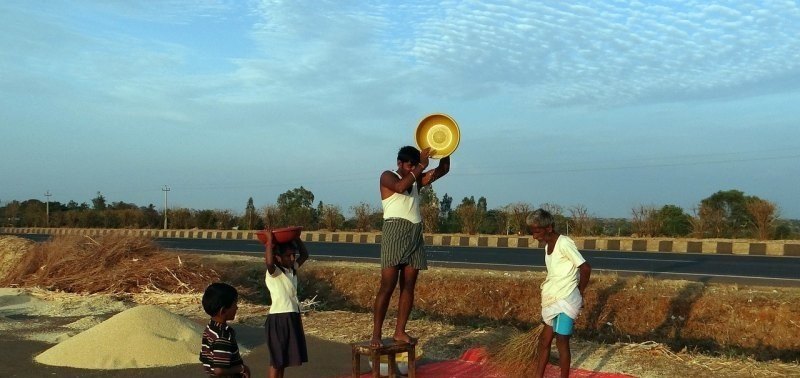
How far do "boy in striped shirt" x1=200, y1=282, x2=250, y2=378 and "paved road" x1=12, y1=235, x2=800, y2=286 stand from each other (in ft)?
33.5

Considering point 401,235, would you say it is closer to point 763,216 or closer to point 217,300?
point 217,300

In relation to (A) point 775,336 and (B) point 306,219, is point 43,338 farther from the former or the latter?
(B) point 306,219

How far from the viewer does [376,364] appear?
5.50m

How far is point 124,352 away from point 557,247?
381 cm

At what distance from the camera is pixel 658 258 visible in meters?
18.1

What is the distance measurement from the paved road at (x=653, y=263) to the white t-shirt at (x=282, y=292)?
9.45m

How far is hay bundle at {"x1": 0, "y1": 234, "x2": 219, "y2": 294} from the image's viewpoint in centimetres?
1223

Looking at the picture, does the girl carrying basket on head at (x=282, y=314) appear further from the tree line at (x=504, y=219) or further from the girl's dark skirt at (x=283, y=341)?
the tree line at (x=504, y=219)

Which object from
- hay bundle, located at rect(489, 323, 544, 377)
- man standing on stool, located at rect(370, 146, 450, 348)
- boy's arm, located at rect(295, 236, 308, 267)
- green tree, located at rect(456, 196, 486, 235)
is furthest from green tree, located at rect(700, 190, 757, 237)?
boy's arm, located at rect(295, 236, 308, 267)

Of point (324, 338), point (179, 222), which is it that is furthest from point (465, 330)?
point (179, 222)

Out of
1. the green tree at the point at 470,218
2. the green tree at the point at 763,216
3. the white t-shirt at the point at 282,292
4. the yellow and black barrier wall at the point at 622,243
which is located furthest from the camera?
the green tree at the point at 470,218

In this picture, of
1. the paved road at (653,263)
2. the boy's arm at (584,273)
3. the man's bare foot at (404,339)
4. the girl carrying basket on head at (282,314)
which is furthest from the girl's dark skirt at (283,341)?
the paved road at (653,263)

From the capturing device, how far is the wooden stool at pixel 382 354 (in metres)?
5.46

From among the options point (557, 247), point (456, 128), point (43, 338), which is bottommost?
point (43, 338)
